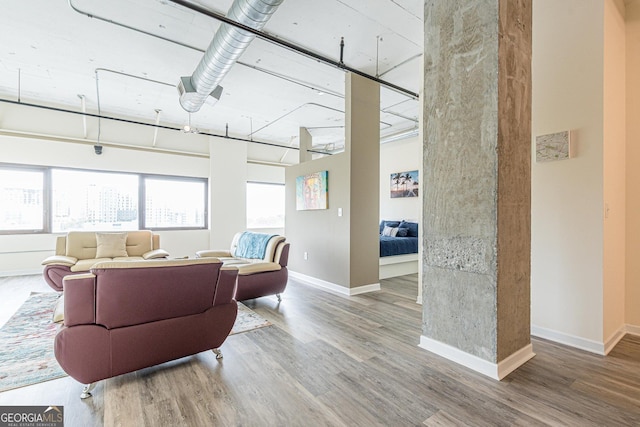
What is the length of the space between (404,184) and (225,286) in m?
5.75

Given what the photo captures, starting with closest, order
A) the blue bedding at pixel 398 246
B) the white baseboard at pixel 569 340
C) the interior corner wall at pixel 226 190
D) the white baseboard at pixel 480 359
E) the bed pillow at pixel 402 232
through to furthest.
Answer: the white baseboard at pixel 480 359, the white baseboard at pixel 569 340, the blue bedding at pixel 398 246, the bed pillow at pixel 402 232, the interior corner wall at pixel 226 190

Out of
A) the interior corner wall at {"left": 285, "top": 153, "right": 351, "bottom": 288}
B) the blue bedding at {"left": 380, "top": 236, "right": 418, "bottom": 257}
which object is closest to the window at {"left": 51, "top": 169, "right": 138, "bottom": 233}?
the interior corner wall at {"left": 285, "top": 153, "right": 351, "bottom": 288}

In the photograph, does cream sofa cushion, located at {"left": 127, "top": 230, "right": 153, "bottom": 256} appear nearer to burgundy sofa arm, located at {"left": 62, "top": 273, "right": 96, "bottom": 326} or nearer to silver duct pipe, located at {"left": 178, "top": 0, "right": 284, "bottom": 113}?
silver duct pipe, located at {"left": 178, "top": 0, "right": 284, "bottom": 113}

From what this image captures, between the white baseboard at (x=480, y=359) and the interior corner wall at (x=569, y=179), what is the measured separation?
1.97ft

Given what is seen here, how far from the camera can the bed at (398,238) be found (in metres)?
5.29

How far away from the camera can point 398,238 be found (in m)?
5.69

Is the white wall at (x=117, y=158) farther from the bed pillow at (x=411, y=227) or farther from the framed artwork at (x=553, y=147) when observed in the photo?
the framed artwork at (x=553, y=147)

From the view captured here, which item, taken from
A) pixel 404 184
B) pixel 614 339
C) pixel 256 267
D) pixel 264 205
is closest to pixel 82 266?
pixel 256 267

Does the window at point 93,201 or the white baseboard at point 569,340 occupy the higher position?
the window at point 93,201

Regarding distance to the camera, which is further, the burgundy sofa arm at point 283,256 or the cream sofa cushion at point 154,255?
the cream sofa cushion at point 154,255

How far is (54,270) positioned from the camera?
398 centimetres

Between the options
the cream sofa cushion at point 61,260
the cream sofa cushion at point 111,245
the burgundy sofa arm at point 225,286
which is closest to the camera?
the burgundy sofa arm at point 225,286

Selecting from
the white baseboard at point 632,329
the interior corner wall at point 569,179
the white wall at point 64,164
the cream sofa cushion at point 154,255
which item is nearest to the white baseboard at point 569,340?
the interior corner wall at point 569,179

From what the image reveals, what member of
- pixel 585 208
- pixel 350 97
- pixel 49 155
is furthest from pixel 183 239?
pixel 585 208
